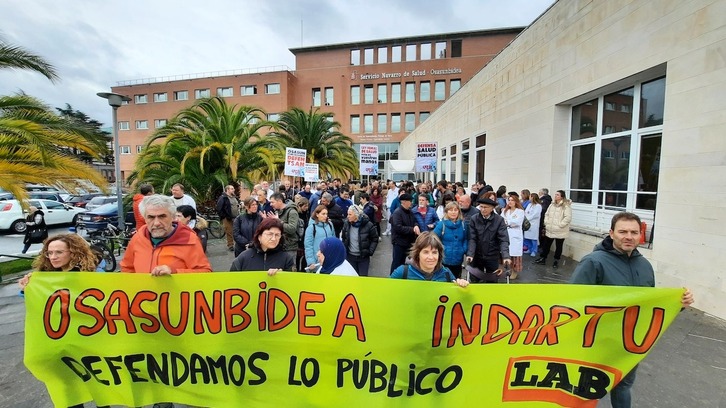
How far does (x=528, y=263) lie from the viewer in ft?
25.2

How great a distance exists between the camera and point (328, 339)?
247 centimetres

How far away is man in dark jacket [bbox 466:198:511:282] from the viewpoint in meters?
4.68

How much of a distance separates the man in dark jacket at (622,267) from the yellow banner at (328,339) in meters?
0.12

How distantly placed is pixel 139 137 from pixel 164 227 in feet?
178

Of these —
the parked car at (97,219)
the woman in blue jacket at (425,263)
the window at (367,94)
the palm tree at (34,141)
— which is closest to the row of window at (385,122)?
the window at (367,94)

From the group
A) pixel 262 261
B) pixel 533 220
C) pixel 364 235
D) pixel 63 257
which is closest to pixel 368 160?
pixel 533 220

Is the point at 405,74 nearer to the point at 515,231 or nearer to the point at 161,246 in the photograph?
the point at 515,231

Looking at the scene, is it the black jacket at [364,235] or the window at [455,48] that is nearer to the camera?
the black jacket at [364,235]

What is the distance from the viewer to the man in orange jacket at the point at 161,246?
2.66 m

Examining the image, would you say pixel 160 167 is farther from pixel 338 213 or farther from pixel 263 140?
pixel 338 213

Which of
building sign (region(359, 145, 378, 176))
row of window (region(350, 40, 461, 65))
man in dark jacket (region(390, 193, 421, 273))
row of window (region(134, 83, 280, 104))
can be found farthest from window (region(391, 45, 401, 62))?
man in dark jacket (region(390, 193, 421, 273))

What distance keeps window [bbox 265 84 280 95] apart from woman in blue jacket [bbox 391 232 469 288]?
43.2 meters

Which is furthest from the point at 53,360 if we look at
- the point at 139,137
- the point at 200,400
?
the point at 139,137

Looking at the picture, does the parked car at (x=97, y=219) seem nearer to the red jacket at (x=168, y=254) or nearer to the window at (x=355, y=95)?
the red jacket at (x=168, y=254)
